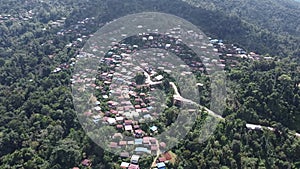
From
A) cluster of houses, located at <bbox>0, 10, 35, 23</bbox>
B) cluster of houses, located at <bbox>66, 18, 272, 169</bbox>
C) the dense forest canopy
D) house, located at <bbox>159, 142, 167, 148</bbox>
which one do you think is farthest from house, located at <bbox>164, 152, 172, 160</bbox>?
cluster of houses, located at <bbox>0, 10, 35, 23</bbox>

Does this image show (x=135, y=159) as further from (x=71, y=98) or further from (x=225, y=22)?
(x=225, y=22)

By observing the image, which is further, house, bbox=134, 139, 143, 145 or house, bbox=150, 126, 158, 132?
house, bbox=150, 126, 158, 132

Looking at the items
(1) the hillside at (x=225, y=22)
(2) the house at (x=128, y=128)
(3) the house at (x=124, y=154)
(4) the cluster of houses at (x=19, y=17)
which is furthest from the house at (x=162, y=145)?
(4) the cluster of houses at (x=19, y=17)

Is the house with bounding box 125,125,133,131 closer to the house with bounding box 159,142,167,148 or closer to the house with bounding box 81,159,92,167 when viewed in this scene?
the house with bounding box 159,142,167,148

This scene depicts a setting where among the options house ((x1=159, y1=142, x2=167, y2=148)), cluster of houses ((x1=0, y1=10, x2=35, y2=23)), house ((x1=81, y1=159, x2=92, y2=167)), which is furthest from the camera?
cluster of houses ((x1=0, y1=10, x2=35, y2=23))

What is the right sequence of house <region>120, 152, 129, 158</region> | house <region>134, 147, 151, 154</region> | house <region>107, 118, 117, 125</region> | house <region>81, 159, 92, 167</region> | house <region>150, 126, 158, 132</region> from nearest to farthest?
house <region>81, 159, 92, 167</region>
house <region>120, 152, 129, 158</region>
house <region>134, 147, 151, 154</region>
house <region>150, 126, 158, 132</region>
house <region>107, 118, 117, 125</region>

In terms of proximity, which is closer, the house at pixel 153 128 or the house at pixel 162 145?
the house at pixel 162 145

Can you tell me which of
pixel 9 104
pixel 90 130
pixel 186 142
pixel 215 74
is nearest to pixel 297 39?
pixel 215 74

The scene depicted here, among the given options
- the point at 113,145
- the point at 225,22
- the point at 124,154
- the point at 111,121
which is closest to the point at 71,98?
the point at 111,121

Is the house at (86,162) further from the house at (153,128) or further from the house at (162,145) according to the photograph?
the house at (153,128)

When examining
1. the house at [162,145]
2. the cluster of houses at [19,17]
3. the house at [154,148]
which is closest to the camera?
the house at [154,148]
